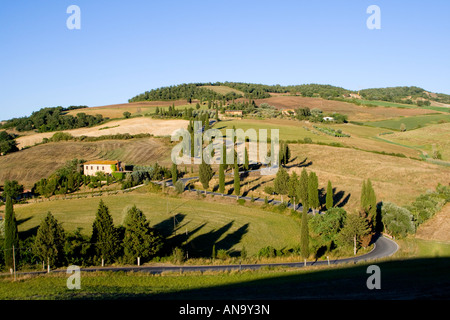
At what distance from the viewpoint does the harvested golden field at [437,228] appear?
38031mm

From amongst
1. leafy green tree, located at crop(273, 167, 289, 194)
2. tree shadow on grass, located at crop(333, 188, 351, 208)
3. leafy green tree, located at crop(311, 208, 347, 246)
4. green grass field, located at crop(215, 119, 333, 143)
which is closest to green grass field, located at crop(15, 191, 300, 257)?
leafy green tree, located at crop(311, 208, 347, 246)

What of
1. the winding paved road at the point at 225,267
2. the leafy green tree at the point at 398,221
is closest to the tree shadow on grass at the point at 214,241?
the winding paved road at the point at 225,267

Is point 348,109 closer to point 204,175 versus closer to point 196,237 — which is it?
point 204,175

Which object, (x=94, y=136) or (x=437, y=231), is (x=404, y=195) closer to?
(x=437, y=231)

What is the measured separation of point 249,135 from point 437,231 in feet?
200

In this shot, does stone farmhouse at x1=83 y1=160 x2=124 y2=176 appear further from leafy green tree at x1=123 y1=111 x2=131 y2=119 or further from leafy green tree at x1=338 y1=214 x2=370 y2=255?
leafy green tree at x1=123 y1=111 x2=131 y2=119

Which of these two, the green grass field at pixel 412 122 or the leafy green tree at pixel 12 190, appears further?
the green grass field at pixel 412 122

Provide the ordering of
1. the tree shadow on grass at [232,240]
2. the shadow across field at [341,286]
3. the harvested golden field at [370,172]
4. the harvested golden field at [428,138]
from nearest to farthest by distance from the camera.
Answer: the shadow across field at [341,286] < the tree shadow on grass at [232,240] < the harvested golden field at [370,172] < the harvested golden field at [428,138]

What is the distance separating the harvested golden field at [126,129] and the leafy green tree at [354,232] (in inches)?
2794

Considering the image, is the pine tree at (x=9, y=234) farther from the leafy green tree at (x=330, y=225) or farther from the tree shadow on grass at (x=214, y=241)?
the leafy green tree at (x=330, y=225)

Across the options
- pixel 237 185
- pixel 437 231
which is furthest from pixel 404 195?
pixel 237 185

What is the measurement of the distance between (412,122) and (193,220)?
327ft
